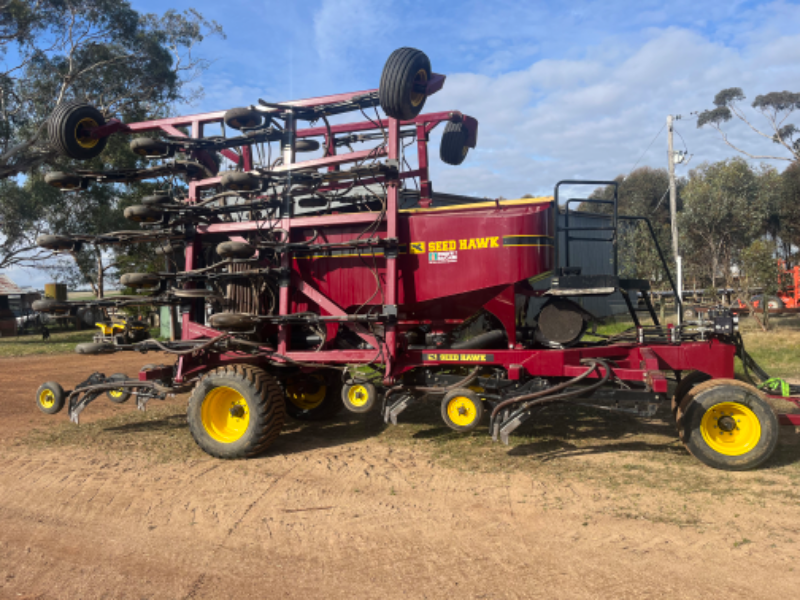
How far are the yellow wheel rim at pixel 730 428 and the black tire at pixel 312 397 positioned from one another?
4.55 metres

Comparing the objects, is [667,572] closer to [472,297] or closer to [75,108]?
[472,297]

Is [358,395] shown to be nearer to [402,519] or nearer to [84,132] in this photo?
[402,519]

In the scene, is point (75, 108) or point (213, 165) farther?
point (213, 165)

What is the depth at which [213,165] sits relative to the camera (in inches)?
299

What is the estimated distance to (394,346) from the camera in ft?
20.0

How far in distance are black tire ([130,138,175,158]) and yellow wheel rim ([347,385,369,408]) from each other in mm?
3706

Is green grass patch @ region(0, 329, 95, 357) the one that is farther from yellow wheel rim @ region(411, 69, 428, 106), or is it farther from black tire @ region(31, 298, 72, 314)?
yellow wheel rim @ region(411, 69, 428, 106)

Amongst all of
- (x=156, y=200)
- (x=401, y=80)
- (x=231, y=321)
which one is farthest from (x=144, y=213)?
(x=401, y=80)

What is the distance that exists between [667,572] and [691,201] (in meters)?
28.5

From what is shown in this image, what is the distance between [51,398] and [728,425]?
7.74 metres

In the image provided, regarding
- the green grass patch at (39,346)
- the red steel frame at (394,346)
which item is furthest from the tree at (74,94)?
the red steel frame at (394,346)

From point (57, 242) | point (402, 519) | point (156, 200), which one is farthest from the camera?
point (57, 242)

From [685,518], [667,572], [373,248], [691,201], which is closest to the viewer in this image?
[667,572]

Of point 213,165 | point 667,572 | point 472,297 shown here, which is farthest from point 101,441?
point 667,572
